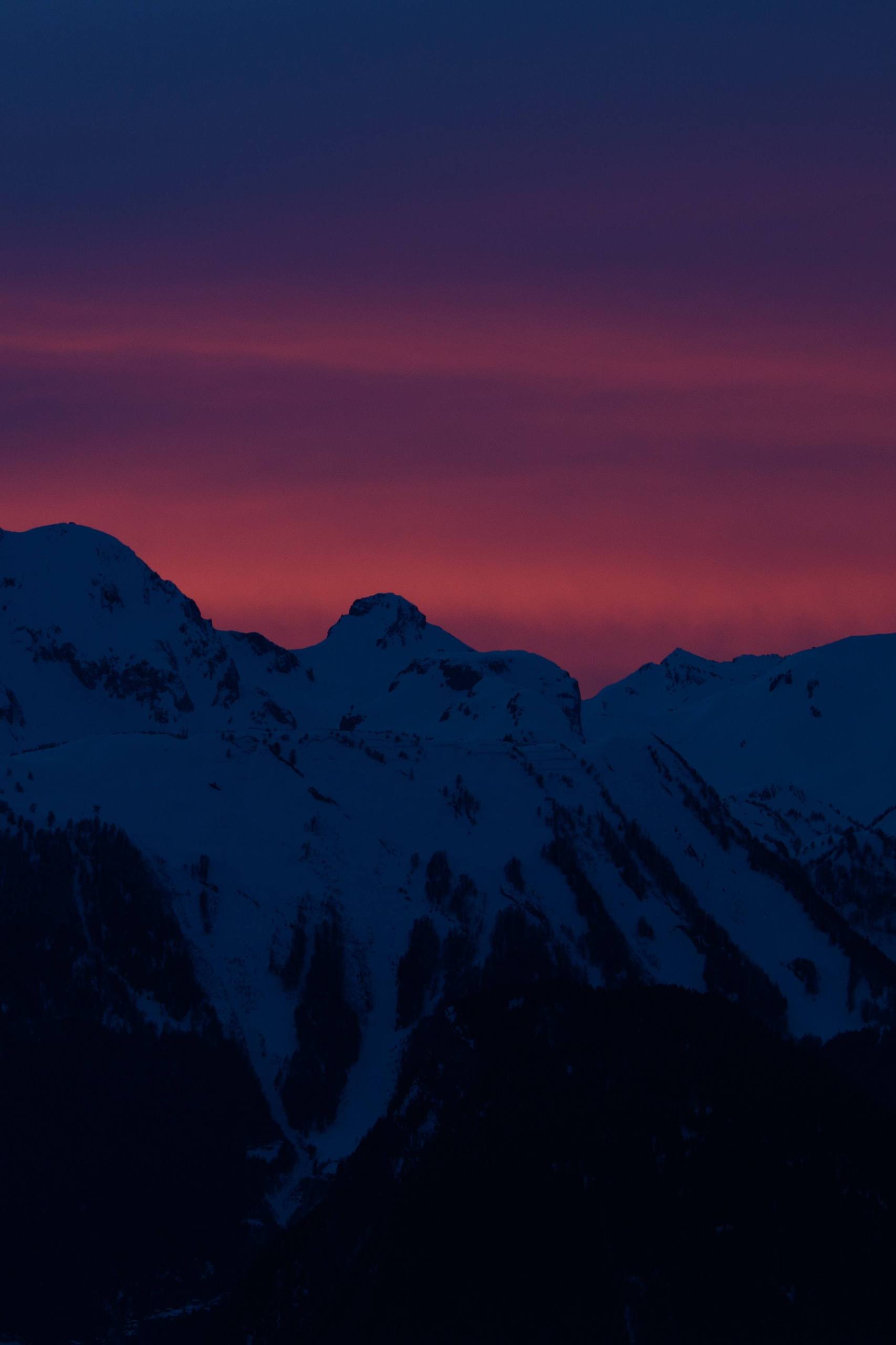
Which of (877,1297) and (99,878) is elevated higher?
(99,878)

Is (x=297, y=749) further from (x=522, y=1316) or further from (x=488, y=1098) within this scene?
(x=522, y=1316)

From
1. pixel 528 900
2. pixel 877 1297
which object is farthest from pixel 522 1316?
pixel 528 900

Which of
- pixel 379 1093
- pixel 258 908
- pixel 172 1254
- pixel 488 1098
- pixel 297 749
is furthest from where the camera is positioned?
pixel 297 749

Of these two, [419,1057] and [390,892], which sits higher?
[390,892]

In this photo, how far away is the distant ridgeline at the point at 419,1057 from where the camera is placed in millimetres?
79875

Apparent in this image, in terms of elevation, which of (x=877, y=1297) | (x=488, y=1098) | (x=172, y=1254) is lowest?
(x=172, y=1254)

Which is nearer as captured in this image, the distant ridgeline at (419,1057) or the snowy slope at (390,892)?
the distant ridgeline at (419,1057)

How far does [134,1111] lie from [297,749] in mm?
48528

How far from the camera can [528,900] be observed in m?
169

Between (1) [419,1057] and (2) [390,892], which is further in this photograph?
(2) [390,892]

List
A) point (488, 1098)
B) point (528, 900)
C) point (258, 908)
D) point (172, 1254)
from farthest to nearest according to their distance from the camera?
point (528, 900) < point (258, 908) < point (172, 1254) < point (488, 1098)

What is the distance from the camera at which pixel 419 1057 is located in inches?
5300

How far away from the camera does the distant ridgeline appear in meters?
79.9

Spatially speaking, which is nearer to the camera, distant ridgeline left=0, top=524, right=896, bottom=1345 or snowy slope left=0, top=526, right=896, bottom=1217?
distant ridgeline left=0, top=524, right=896, bottom=1345
